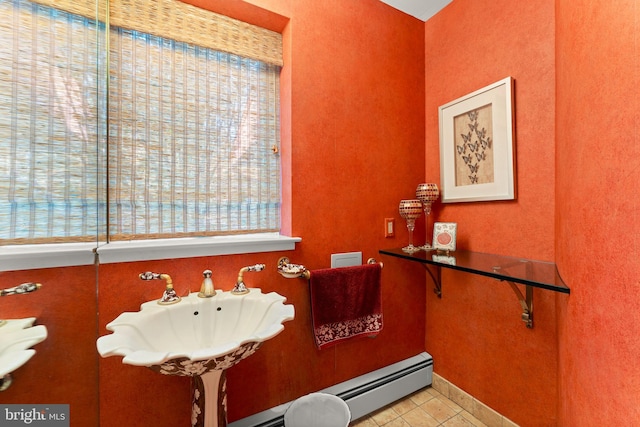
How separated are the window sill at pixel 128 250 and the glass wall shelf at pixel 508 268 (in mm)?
702

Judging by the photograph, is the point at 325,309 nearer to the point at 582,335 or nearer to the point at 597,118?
the point at 582,335

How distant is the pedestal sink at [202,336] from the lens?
74 centimetres

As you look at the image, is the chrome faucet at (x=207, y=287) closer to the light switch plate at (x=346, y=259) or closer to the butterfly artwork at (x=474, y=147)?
the light switch plate at (x=346, y=259)

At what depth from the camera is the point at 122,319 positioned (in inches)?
36.2

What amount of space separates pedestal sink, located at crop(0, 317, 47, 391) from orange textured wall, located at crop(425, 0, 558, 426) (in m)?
1.87

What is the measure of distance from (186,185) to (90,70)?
0.55m

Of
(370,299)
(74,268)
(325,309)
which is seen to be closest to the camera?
(74,268)

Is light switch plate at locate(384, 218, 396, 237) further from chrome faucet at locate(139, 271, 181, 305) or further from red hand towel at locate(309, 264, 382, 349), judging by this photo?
chrome faucet at locate(139, 271, 181, 305)

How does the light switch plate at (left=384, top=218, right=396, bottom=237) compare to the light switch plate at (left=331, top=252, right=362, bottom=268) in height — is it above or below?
above

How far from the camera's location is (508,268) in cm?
111

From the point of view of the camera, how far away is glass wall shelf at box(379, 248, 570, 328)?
0.93 m

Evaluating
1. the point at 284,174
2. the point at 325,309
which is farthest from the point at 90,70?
the point at 325,309

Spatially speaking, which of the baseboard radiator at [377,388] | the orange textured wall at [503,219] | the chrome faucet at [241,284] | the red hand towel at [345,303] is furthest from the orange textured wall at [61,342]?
the orange textured wall at [503,219]

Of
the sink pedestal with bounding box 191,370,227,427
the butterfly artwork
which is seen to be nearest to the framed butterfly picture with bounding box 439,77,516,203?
the butterfly artwork
